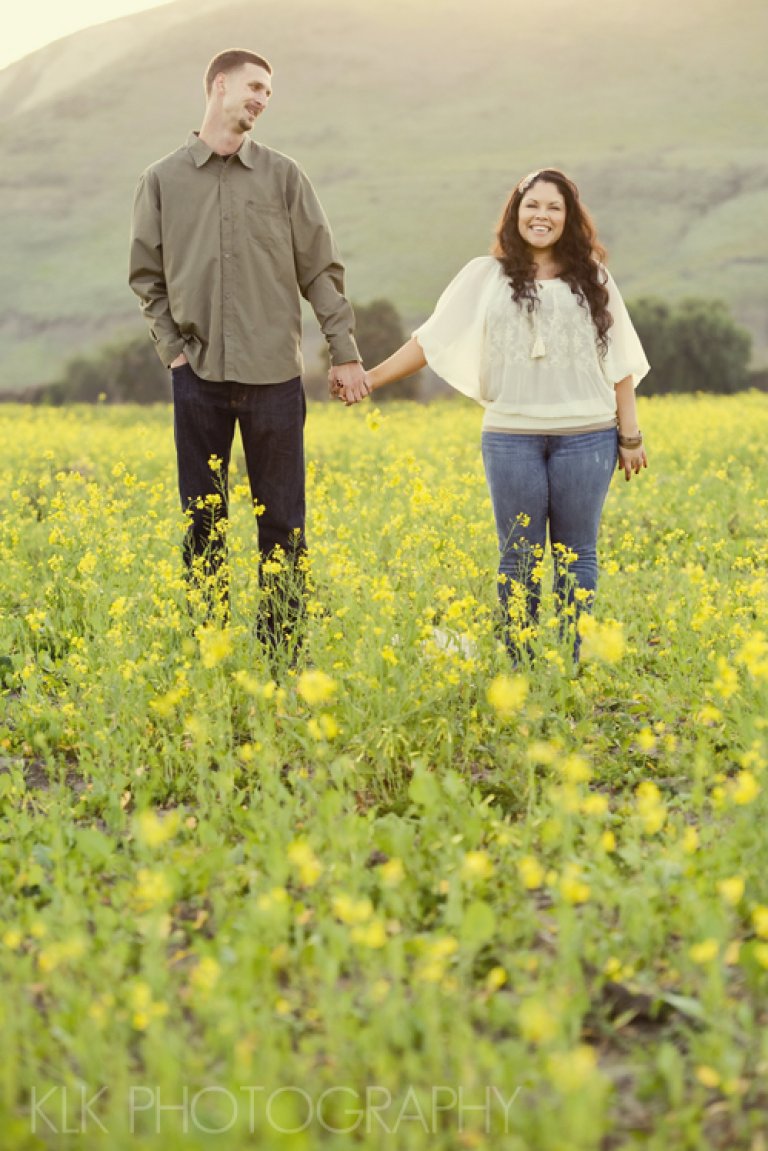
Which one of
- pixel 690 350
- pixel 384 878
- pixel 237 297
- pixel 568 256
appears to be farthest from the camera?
pixel 690 350

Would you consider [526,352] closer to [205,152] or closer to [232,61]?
[205,152]

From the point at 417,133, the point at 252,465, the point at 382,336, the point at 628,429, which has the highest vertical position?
the point at 417,133

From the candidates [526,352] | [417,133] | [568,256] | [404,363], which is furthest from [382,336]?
[417,133]

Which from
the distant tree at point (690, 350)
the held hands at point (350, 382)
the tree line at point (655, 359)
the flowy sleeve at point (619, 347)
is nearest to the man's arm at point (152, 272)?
the held hands at point (350, 382)

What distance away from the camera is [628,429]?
185 inches

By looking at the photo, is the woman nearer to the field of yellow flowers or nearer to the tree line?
the field of yellow flowers

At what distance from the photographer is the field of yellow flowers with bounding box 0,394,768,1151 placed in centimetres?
218

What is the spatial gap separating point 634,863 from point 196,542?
107 inches

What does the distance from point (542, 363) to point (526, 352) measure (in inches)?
3.0

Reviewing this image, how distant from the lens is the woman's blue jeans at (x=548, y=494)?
179 inches

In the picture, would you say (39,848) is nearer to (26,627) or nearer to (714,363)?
(26,627)

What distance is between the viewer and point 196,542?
200 inches

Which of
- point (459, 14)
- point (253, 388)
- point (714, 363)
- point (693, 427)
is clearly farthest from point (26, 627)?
point (459, 14)

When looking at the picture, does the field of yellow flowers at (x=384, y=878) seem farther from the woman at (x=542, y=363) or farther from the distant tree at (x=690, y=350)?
the distant tree at (x=690, y=350)
